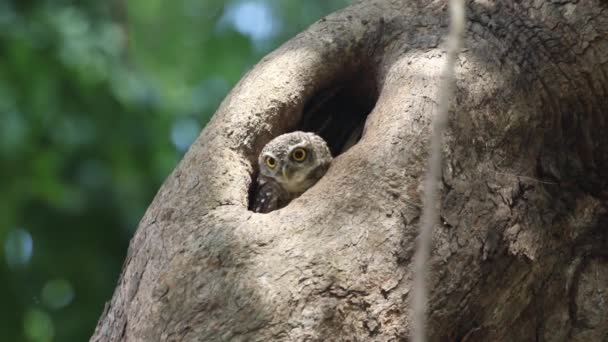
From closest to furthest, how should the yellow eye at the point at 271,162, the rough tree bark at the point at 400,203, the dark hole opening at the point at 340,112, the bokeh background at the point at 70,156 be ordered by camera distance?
the rough tree bark at the point at 400,203 → the yellow eye at the point at 271,162 → the dark hole opening at the point at 340,112 → the bokeh background at the point at 70,156

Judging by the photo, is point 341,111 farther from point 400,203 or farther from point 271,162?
point 400,203

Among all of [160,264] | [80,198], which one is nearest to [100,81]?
[80,198]

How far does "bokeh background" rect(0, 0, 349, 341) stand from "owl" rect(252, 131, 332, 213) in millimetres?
1475

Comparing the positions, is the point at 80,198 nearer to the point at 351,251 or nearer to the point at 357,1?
the point at 357,1

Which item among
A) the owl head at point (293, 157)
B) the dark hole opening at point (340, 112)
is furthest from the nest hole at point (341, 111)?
the owl head at point (293, 157)

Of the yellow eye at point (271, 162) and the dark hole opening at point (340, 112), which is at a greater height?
the dark hole opening at point (340, 112)

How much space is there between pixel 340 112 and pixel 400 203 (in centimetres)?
87

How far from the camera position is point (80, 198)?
4387 millimetres

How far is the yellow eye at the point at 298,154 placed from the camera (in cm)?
305

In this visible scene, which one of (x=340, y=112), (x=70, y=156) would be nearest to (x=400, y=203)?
(x=340, y=112)

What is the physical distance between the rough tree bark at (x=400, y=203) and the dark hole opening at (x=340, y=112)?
0.02m

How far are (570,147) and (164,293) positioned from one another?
137cm

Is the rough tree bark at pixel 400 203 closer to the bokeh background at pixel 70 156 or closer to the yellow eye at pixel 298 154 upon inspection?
the yellow eye at pixel 298 154

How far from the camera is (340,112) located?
10.6 feet
